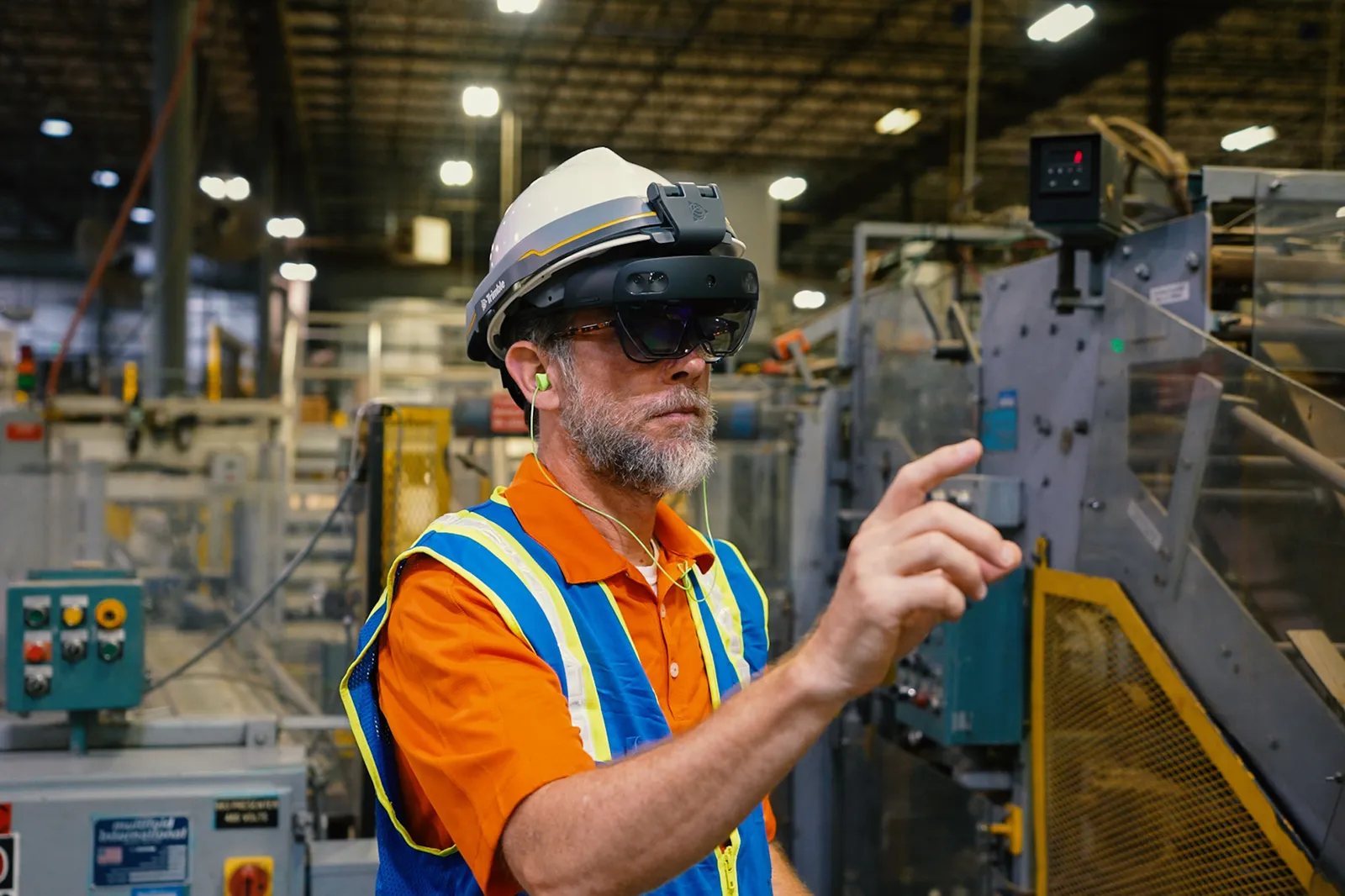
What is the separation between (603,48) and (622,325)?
13.2 m

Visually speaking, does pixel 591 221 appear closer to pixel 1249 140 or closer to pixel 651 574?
pixel 651 574

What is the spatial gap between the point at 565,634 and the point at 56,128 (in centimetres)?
1986

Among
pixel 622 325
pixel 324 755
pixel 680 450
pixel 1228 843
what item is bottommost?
pixel 324 755

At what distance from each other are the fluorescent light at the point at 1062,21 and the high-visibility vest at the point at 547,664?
8.57m

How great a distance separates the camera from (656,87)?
15.4m

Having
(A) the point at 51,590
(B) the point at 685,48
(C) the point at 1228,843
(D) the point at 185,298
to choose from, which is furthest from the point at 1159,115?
(A) the point at 51,590

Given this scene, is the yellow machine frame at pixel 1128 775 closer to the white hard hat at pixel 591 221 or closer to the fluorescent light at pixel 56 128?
the white hard hat at pixel 591 221

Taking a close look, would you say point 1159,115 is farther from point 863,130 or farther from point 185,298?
point 185,298

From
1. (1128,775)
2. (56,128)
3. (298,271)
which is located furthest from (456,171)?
(1128,775)

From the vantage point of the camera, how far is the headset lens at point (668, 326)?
57.6 inches

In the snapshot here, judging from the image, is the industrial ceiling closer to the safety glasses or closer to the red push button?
the safety glasses

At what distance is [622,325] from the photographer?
4.81ft

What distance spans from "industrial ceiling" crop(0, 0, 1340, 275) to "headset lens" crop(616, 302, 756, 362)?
26.8 feet

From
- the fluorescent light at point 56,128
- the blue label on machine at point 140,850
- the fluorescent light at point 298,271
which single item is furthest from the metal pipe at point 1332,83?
the fluorescent light at point 56,128
